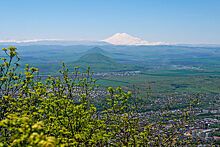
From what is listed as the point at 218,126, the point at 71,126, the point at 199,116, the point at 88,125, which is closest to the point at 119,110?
the point at 88,125

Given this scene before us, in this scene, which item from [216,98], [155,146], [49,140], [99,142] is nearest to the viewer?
[49,140]

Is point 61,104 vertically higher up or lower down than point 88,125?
higher up

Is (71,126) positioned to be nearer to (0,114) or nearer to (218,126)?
(0,114)

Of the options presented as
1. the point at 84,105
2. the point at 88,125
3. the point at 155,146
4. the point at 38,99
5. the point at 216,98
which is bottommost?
the point at 216,98

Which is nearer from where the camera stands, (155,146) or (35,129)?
(35,129)

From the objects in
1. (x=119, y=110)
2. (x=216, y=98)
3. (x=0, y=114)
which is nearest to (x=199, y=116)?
(x=216, y=98)

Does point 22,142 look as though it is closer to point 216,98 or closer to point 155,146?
point 155,146

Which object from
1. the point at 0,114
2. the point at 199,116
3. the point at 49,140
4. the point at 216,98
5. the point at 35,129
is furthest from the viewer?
the point at 216,98

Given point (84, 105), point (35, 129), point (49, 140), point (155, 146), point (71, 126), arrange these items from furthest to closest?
point (155, 146)
point (84, 105)
point (71, 126)
point (35, 129)
point (49, 140)

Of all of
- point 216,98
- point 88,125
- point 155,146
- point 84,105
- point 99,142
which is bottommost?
point 216,98
